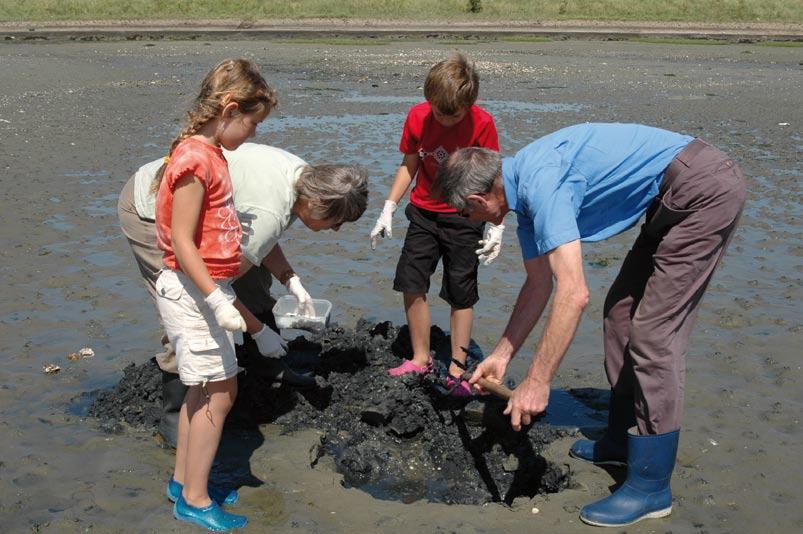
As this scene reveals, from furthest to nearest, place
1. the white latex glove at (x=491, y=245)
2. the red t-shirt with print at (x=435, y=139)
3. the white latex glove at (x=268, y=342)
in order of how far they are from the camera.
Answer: the red t-shirt with print at (x=435, y=139)
the white latex glove at (x=491, y=245)
the white latex glove at (x=268, y=342)

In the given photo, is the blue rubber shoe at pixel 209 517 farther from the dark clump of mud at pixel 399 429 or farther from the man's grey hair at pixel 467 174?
the man's grey hair at pixel 467 174

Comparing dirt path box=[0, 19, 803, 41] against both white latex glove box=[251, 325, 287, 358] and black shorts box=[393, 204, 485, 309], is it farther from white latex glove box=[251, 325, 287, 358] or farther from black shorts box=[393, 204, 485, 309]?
white latex glove box=[251, 325, 287, 358]

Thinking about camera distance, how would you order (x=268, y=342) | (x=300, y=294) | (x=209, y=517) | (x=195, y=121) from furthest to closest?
(x=300, y=294), (x=268, y=342), (x=209, y=517), (x=195, y=121)

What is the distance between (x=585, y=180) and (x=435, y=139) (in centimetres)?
157

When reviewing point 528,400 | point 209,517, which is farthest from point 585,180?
point 209,517

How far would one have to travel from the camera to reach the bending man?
11.0ft

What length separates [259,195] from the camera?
12.5ft

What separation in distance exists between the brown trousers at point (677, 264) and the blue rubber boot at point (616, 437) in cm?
47

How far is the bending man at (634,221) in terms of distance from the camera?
3.35 metres

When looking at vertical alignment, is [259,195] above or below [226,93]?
below

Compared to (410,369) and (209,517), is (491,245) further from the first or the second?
(209,517)

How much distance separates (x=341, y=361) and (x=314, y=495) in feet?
4.08

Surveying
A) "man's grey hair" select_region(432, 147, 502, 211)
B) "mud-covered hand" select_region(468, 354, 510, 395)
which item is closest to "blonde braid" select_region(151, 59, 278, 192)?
"man's grey hair" select_region(432, 147, 502, 211)

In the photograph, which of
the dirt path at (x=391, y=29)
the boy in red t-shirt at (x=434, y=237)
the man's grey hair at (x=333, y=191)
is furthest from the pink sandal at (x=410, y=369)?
the dirt path at (x=391, y=29)
